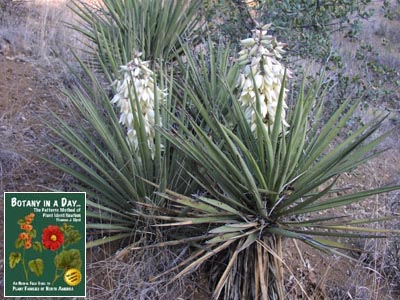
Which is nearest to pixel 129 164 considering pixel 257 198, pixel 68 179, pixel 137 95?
pixel 137 95

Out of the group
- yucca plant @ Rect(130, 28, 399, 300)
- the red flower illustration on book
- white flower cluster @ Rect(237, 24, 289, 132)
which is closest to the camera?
the red flower illustration on book

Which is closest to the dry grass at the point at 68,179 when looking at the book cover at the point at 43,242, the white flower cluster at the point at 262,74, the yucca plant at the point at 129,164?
the yucca plant at the point at 129,164

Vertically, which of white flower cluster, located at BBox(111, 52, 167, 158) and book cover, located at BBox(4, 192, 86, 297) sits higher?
white flower cluster, located at BBox(111, 52, 167, 158)

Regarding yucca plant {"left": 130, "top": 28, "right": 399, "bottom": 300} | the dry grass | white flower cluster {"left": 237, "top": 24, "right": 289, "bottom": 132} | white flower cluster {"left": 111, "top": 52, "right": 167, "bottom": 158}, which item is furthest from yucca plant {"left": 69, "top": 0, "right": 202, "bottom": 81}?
yucca plant {"left": 130, "top": 28, "right": 399, "bottom": 300}

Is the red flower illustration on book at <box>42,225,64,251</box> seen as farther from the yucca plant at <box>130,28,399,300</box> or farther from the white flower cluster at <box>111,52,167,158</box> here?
the white flower cluster at <box>111,52,167,158</box>

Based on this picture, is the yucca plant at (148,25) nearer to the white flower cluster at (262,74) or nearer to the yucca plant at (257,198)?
the white flower cluster at (262,74)

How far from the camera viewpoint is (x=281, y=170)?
8.23 ft

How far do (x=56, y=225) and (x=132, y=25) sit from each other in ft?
7.89

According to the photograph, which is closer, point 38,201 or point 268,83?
point 38,201

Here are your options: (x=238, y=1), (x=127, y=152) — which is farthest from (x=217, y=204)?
(x=238, y=1)

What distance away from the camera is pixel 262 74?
257cm

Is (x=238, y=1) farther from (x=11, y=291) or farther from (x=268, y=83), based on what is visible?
(x=11, y=291)

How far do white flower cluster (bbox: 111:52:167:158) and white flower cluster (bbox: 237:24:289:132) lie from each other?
0.47m

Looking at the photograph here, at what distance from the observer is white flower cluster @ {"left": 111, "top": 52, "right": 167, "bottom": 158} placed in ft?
8.82
